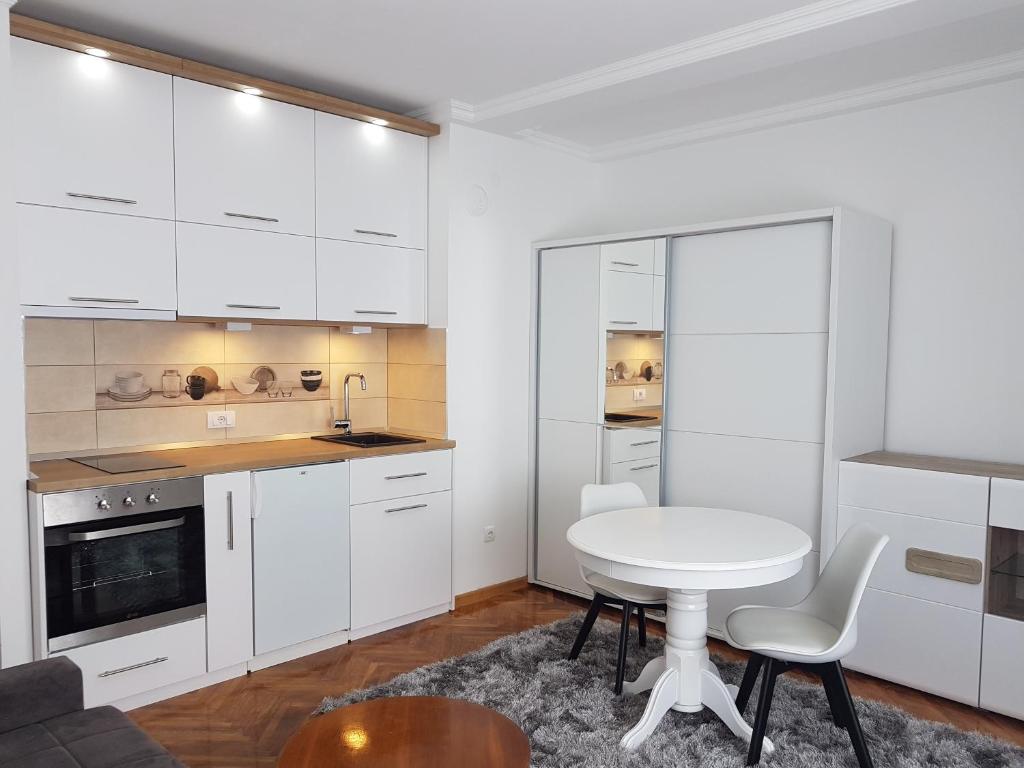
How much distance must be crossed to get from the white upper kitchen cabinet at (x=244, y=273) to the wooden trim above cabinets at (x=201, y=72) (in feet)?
2.07

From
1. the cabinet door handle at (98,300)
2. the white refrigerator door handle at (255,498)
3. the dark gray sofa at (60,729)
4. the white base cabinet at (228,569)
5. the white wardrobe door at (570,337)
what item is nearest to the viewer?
the dark gray sofa at (60,729)

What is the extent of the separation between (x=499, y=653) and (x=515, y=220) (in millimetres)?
2386

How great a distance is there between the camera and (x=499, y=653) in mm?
3650

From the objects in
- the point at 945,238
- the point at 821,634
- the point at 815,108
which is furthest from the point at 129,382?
the point at 945,238

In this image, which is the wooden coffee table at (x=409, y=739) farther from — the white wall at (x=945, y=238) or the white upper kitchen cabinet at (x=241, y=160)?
the white wall at (x=945, y=238)

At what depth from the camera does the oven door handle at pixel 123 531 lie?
298 cm

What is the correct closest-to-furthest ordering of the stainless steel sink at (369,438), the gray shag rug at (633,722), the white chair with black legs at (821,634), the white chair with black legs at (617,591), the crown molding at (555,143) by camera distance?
1. the white chair with black legs at (821,634)
2. the gray shag rug at (633,722)
3. the white chair with black legs at (617,591)
4. the stainless steel sink at (369,438)
5. the crown molding at (555,143)

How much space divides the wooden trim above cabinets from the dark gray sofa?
224 cm

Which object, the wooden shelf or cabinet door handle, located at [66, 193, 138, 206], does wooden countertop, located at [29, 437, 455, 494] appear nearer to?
the wooden shelf

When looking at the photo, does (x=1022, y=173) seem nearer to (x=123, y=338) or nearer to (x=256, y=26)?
(x=256, y=26)

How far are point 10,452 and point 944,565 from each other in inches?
143

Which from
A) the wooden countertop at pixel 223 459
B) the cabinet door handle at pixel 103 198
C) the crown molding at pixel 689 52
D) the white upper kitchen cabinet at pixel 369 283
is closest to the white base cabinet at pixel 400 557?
the wooden countertop at pixel 223 459

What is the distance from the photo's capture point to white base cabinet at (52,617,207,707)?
119 inches

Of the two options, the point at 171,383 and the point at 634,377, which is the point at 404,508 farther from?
the point at 634,377
